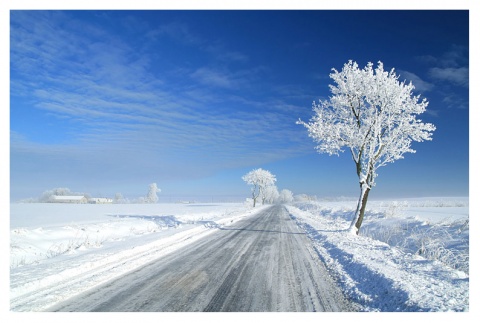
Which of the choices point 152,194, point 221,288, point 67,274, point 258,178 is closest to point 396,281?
point 221,288

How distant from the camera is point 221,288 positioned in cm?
629

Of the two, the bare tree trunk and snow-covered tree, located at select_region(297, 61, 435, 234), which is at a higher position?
snow-covered tree, located at select_region(297, 61, 435, 234)

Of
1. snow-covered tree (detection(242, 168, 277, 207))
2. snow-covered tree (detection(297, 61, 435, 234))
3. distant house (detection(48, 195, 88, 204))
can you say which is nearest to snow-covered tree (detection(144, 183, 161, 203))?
distant house (detection(48, 195, 88, 204))

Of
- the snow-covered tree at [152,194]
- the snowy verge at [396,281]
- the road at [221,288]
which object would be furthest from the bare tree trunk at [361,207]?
the snow-covered tree at [152,194]

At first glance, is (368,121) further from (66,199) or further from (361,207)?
(66,199)

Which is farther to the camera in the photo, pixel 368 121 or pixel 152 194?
pixel 152 194

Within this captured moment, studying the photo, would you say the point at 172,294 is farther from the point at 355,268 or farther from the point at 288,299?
the point at 355,268

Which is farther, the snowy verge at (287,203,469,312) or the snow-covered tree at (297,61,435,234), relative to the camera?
the snow-covered tree at (297,61,435,234)

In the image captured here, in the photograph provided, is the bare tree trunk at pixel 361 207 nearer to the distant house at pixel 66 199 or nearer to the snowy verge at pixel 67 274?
the snowy verge at pixel 67 274

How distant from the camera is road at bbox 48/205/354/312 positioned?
5.28m

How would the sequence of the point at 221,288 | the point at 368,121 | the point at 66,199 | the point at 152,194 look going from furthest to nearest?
the point at 152,194
the point at 66,199
the point at 368,121
the point at 221,288

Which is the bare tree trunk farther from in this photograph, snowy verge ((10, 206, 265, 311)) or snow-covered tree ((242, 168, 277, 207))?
snow-covered tree ((242, 168, 277, 207))
